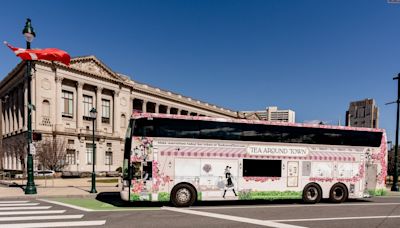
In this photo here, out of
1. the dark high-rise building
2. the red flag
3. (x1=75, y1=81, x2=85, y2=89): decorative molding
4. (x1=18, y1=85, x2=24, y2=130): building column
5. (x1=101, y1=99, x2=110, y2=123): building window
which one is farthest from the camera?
the dark high-rise building

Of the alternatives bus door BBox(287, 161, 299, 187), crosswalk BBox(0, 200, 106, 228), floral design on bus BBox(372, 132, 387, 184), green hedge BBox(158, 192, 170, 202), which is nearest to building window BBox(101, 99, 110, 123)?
crosswalk BBox(0, 200, 106, 228)

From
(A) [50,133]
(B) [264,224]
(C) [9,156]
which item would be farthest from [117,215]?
(C) [9,156]

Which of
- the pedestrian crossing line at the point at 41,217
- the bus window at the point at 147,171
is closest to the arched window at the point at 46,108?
the bus window at the point at 147,171

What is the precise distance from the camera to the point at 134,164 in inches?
464

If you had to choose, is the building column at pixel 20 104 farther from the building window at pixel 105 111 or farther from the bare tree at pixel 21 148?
the building window at pixel 105 111

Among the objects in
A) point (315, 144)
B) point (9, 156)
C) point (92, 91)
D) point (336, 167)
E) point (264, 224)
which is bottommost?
point (9, 156)

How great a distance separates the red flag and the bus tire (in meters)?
11.3

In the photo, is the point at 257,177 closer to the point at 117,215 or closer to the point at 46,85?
the point at 117,215

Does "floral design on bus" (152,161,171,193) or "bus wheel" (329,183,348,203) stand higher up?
"floral design on bus" (152,161,171,193)

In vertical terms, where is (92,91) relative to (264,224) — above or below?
above

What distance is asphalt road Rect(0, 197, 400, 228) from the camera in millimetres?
8922

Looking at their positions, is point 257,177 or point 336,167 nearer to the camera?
point 257,177

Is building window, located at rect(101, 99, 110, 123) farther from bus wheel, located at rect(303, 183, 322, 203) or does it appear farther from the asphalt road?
bus wheel, located at rect(303, 183, 322, 203)

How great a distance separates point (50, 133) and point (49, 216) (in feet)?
152
